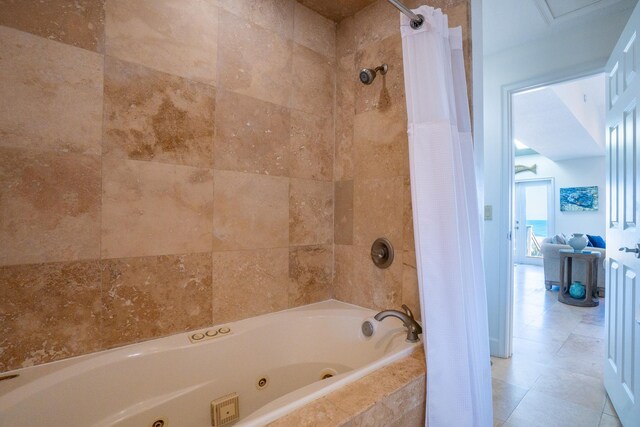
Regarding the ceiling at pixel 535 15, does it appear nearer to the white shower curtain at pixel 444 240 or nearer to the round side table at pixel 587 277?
the white shower curtain at pixel 444 240

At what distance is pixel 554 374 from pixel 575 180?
6.26 m

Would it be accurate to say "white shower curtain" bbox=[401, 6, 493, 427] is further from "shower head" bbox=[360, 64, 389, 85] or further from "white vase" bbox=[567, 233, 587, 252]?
"white vase" bbox=[567, 233, 587, 252]

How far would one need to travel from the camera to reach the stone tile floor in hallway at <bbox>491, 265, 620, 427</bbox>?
165 cm

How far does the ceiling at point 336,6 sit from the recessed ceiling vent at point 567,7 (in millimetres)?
1212

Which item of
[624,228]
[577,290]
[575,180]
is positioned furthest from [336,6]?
[575,180]

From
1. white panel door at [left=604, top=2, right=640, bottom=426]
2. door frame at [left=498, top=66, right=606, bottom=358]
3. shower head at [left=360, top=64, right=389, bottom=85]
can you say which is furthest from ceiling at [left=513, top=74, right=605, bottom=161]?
shower head at [left=360, top=64, right=389, bottom=85]

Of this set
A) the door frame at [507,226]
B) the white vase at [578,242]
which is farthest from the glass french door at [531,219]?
the door frame at [507,226]

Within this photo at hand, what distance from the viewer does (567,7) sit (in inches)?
78.8

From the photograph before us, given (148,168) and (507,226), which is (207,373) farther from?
(507,226)

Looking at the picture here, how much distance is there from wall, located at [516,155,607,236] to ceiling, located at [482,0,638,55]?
18.6 feet

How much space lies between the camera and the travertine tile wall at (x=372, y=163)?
5.27 ft

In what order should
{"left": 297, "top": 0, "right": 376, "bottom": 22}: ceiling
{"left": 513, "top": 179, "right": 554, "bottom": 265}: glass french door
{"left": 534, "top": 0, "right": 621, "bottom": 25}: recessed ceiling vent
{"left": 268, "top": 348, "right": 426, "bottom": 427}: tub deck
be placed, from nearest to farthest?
{"left": 268, "top": 348, "right": 426, "bottom": 427}: tub deck → {"left": 297, "top": 0, "right": 376, "bottom": 22}: ceiling → {"left": 534, "top": 0, "right": 621, "bottom": 25}: recessed ceiling vent → {"left": 513, "top": 179, "right": 554, "bottom": 265}: glass french door

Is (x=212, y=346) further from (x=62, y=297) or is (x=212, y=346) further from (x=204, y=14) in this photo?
(x=204, y=14)

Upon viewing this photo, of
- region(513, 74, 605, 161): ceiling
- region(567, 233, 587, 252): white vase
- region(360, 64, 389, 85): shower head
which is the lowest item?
region(567, 233, 587, 252): white vase
